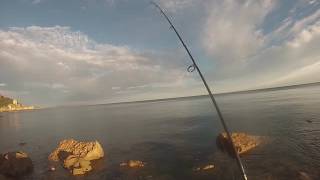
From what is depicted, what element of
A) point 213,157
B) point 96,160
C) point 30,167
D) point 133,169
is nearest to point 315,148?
point 213,157

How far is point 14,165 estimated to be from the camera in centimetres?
3192

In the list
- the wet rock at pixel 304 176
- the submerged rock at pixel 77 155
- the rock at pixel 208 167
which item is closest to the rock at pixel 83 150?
the submerged rock at pixel 77 155

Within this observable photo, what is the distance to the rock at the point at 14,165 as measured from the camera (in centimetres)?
3120

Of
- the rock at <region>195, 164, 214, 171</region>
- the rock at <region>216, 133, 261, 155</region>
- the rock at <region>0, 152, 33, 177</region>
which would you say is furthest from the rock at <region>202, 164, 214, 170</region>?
the rock at <region>0, 152, 33, 177</region>

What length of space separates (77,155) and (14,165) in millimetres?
7411

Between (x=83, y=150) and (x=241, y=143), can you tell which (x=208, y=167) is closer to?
(x=241, y=143)

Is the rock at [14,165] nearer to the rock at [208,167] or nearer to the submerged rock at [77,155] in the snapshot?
the submerged rock at [77,155]

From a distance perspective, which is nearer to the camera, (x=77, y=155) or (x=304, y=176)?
(x=304, y=176)

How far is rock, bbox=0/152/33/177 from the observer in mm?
31203

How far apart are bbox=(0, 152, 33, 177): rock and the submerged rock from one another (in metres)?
4.53

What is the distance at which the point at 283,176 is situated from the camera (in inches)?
968

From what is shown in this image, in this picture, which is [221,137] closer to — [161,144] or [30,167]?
[161,144]

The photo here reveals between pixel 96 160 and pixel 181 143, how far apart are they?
14822 mm

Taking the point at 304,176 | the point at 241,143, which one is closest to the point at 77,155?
the point at 241,143
